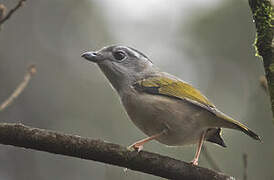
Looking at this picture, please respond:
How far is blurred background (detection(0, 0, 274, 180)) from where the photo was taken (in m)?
10.7

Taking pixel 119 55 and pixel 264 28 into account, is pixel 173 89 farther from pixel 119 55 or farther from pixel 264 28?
pixel 264 28

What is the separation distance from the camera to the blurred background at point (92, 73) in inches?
420

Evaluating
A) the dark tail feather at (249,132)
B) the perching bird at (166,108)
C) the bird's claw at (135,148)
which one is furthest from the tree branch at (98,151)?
the dark tail feather at (249,132)

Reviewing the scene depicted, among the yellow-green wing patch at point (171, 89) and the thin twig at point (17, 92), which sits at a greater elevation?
the thin twig at point (17, 92)

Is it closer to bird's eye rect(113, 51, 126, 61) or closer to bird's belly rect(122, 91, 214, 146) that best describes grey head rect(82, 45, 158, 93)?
bird's eye rect(113, 51, 126, 61)

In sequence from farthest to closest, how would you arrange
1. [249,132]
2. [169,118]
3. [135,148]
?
[169,118] < [249,132] < [135,148]

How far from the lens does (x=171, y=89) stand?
452 centimetres

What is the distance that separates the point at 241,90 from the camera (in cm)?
1148

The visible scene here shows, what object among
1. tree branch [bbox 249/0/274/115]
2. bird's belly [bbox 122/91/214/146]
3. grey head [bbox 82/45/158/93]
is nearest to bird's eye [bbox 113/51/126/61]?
grey head [bbox 82/45/158/93]

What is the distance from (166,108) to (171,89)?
17.5 inches

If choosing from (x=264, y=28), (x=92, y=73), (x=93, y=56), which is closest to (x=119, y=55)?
(x=93, y=56)

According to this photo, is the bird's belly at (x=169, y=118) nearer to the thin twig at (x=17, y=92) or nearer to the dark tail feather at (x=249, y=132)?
the dark tail feather at (x=249, y=132)

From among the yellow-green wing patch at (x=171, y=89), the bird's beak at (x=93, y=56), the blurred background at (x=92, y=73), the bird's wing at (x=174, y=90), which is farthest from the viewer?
the blurred background at (x=92, y=73)

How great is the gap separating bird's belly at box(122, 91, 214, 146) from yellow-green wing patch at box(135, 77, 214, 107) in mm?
132
